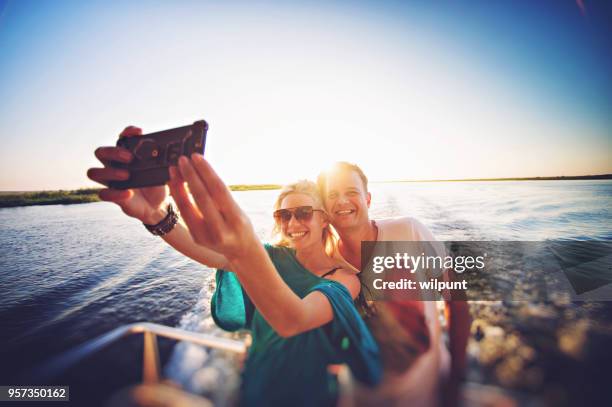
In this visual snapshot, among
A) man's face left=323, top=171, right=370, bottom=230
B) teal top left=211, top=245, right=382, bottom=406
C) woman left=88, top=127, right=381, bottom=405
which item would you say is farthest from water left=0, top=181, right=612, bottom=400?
man's face left=323, top=171, right=370, bottom=230

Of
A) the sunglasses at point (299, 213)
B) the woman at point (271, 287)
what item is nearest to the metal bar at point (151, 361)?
the woman at point (271, 287)

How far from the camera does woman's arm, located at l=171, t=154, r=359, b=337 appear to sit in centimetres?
101

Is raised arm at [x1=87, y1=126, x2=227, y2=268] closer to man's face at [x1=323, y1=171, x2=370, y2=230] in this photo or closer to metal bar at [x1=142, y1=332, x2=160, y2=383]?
metal bar at [x1=142, y1=332, x2=160, y2=383]

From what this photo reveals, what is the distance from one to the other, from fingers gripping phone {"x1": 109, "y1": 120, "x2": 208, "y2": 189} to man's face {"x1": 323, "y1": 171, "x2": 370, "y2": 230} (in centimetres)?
236

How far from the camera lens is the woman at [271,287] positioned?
1.04 metres

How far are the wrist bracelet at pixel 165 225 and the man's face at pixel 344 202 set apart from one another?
201 centimetres

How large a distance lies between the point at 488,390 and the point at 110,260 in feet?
35.1

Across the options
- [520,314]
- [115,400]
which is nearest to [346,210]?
[115,400]

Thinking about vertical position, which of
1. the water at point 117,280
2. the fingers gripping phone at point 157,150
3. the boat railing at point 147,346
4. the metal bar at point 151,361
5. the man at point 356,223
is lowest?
the water at point 117,280

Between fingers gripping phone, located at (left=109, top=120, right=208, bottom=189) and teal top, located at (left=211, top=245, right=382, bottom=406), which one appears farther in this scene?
teal top, located at (left=211, top=245, right=382, bottom=406)

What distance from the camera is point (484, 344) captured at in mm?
3967

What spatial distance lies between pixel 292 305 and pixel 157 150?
3.54 feet

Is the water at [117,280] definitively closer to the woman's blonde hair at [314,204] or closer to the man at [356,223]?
the woman's blonde hair at [314,204]

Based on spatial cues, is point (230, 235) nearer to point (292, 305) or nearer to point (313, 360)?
point (292, 305)
